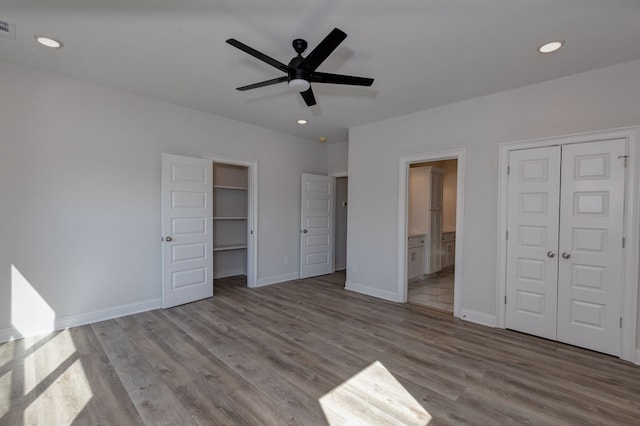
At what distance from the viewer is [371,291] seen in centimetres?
473

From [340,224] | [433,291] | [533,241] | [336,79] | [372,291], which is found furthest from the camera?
[340,224]

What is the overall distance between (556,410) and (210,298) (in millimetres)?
4152

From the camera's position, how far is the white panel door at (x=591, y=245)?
2.81m

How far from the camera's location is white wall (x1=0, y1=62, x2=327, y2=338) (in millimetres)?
2975

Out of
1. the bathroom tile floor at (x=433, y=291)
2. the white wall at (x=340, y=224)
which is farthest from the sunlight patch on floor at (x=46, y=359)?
the white wall at (x=340, y=224)

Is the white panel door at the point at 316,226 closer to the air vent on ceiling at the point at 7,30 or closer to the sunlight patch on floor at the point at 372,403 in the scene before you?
the sunlight patch on floor at the point at 372,403

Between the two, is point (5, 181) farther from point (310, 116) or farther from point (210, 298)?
point (310, 116)

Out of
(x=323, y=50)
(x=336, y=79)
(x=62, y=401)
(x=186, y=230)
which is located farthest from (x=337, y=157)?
(x=62, y=401)

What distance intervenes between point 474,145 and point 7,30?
4833 mm

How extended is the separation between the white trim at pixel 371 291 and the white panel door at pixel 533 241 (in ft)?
5.01

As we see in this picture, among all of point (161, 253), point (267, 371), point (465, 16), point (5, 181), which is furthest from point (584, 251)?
point (5, 181)

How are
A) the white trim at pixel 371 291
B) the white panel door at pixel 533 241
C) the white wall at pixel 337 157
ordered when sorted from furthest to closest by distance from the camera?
the white wall at pixel 337 157 → the white trim at pixel 371 291 → the white panel door at pixel 533 241

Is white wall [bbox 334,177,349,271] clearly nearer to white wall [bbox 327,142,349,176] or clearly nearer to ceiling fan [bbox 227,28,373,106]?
white wall [bbox 327,142,349,176]

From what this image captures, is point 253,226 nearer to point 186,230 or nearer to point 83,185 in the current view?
point 186,230
